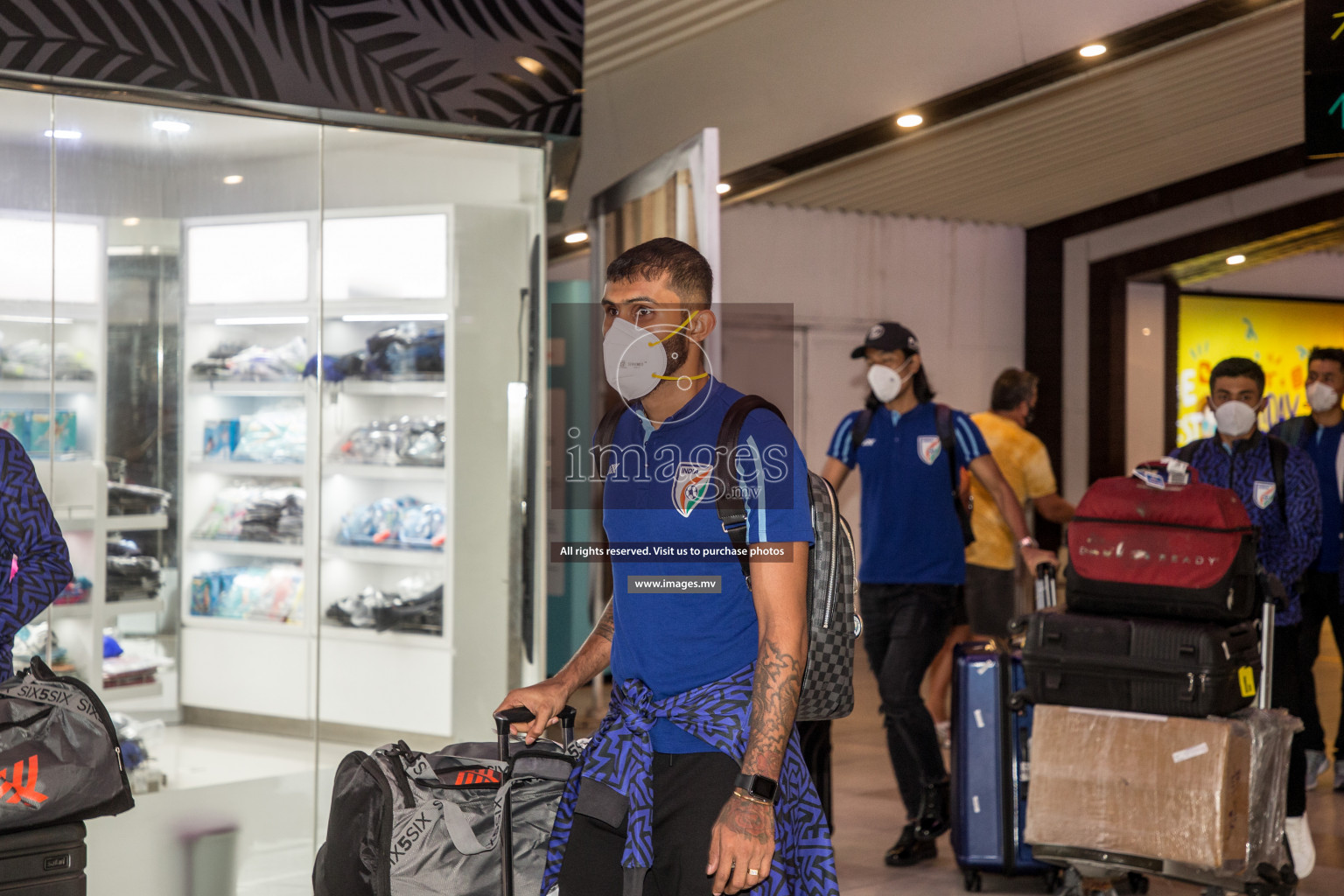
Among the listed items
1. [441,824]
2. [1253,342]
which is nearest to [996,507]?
[441,824]

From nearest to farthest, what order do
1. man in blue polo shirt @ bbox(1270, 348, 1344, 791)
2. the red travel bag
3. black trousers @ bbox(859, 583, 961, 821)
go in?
the red travel bag → black trousers @ bbox(859, 583, 961, 821) → man in blue polo shirt @ bbox(1270, 348, 1344, 791)

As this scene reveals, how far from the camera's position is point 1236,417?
172 inches

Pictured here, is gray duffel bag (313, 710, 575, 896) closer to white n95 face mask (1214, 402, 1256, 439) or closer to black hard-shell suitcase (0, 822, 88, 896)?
black hard-shell suitcase (0, 822, 88, 896)

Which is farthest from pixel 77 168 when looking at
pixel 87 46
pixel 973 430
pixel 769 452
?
pixel 973 430

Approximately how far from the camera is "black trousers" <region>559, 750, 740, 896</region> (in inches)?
72.6

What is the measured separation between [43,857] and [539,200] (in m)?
2.46

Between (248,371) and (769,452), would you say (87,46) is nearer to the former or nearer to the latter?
(248,371)

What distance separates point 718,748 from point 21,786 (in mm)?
1507

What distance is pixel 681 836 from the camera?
6.09 ft

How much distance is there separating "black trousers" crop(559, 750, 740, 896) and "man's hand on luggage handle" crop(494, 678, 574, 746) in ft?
0.77

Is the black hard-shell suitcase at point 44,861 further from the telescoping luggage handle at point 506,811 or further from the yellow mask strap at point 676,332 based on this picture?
the yellow mask strap at point 676,332

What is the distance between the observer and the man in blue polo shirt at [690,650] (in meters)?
1.81

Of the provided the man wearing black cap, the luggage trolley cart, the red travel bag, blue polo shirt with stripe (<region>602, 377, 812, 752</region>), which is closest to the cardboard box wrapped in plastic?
the luggage trolley cart

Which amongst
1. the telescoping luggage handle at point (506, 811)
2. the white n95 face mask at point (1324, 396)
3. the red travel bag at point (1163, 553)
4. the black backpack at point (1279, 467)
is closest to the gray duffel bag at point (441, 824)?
the telescoping luggage handle at point (506, 811)
